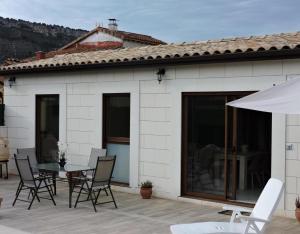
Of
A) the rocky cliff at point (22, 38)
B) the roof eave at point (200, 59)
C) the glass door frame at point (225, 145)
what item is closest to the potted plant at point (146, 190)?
the glass door frame at point (225, 145)

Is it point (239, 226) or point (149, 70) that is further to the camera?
point (149, 70)

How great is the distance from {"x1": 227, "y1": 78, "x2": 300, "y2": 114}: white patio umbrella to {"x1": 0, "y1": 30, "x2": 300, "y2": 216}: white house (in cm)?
291

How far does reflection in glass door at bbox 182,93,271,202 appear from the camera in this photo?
27.9 ft

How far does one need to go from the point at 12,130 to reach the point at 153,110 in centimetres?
494

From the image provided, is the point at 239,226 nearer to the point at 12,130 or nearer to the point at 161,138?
the point at 161,138

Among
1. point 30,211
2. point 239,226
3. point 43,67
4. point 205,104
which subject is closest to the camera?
point 239,226

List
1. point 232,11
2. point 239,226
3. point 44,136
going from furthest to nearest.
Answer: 1. point 232,11
2. point 44,136
3. point 239,226

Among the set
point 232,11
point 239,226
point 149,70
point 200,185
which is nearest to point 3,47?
point 232,11

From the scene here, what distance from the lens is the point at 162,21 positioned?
23156 mm

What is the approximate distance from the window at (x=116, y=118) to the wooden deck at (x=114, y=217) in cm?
159

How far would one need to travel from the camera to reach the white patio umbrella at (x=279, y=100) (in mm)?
4500

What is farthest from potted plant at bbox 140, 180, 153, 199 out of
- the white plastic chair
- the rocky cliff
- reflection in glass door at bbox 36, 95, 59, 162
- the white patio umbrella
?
the rocky cliff

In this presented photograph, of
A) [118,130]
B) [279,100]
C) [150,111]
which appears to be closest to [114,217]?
[150,111]

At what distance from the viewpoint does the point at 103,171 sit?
322 inches
